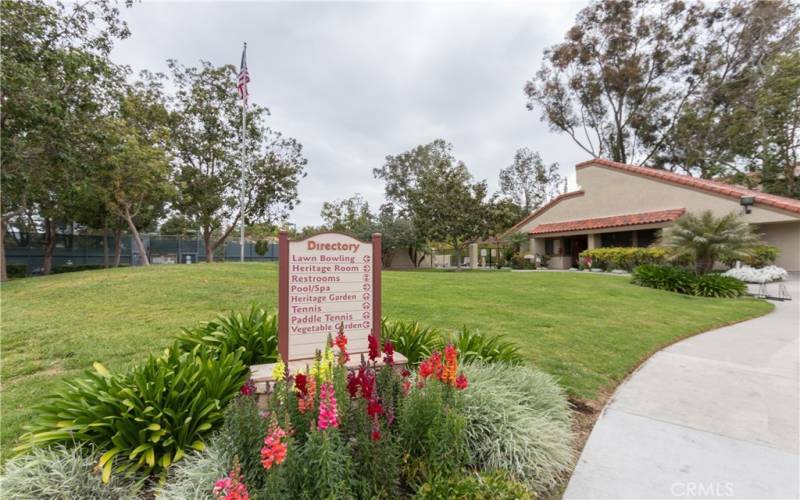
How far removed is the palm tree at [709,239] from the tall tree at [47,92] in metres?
21.0

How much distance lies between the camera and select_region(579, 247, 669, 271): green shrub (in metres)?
16.3

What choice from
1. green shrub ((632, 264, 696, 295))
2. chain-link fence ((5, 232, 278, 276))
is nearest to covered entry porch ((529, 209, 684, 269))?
green shrub ((632, 264, 696, 295))

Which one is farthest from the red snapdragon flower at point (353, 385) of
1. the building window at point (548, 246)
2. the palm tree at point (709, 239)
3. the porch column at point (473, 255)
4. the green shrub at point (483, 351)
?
the porch column at point (473, 255)

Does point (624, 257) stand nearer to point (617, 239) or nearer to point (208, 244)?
point (617, 239)

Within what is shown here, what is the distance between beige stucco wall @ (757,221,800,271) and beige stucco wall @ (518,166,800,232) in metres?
1.62

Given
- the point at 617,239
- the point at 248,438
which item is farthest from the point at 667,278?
the point at 248,438

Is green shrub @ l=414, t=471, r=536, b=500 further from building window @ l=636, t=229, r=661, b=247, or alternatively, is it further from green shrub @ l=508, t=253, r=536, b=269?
green shrub @ l=508, t=253, r=536, b=269

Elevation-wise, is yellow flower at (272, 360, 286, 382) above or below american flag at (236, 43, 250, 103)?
below

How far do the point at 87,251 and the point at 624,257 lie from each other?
33.5m

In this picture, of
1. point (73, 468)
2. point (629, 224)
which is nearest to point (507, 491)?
point (73, 468)

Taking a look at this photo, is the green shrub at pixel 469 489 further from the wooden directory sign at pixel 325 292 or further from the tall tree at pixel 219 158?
the tall tree at pixel 219 158

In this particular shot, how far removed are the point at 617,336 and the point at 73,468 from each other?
697cm

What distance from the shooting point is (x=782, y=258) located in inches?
628

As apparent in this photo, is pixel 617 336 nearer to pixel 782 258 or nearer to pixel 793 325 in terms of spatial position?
pixel 793 325
